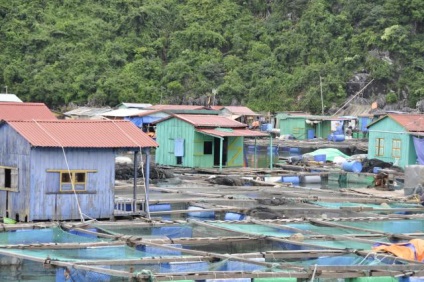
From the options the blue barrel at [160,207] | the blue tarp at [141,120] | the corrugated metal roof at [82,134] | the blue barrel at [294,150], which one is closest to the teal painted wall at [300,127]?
the blue barrel at [294,150]

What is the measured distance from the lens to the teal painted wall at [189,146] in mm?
34500

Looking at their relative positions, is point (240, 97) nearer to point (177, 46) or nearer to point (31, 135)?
point (177, 46)

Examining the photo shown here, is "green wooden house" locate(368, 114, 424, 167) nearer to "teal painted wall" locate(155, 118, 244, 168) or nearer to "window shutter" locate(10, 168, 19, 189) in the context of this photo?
"teal painted wall" locate(155, 118, 244, 168)

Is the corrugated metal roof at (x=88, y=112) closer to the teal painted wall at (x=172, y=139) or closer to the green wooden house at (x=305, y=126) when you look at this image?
the green wooden house at (x=305, y=126)

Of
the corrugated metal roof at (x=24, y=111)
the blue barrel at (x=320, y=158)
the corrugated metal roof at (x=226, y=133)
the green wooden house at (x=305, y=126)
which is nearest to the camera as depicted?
the corrugated metal roof at (x=24, y=111)

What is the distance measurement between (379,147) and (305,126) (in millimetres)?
18350

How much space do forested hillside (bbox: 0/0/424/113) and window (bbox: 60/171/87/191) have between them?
45.9 m

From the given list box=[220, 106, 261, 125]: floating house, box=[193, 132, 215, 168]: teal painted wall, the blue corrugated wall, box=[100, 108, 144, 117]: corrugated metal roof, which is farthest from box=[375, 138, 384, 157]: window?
box=[220, 106, 261, 125]: floating house

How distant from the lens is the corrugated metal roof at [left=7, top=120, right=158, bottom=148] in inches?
775

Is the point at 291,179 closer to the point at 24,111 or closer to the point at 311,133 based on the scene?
the point at 24,111

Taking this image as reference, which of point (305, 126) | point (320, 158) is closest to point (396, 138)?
point (320, 158)

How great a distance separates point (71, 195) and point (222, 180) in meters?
10.6

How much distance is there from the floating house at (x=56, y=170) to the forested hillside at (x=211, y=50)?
149 ft

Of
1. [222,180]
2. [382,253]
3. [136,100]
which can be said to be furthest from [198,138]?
[136,100]
